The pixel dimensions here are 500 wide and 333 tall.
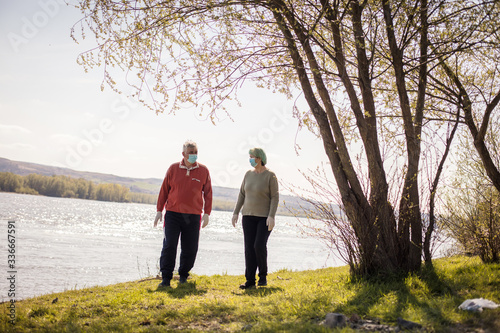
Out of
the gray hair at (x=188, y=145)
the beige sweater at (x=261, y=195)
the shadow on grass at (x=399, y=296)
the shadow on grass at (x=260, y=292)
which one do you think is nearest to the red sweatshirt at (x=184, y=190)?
the gray hair at (x=188, y=145)

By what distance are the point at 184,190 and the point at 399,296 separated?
374 centimetres

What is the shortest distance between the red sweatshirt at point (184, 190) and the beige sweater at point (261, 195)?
0.71 m

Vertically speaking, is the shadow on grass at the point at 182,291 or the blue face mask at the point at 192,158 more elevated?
the blue face mask at the point at 192,158

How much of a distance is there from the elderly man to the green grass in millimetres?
619

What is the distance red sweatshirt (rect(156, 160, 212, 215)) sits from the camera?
7.06 metres

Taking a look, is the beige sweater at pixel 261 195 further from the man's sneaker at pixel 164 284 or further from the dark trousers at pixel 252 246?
the man's sneaker at pixel 164 284

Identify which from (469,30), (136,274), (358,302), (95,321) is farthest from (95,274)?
(469,30)

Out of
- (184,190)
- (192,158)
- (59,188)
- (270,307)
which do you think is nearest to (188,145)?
(192,158)

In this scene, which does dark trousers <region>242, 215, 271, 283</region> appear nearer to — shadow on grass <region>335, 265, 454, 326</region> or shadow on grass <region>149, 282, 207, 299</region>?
shadow on grass <region>149, 282, 207, 299</region>

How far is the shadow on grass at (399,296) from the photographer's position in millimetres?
4414

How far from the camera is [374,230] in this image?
6508 mm

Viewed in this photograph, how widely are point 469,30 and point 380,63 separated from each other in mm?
1761

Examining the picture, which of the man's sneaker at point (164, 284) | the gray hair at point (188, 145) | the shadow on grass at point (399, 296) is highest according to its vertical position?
the gray hair at point (188, 145)

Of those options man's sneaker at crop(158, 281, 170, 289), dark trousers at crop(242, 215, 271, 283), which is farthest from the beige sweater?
man's sneaker at crop(158, 281, 170, 289)
